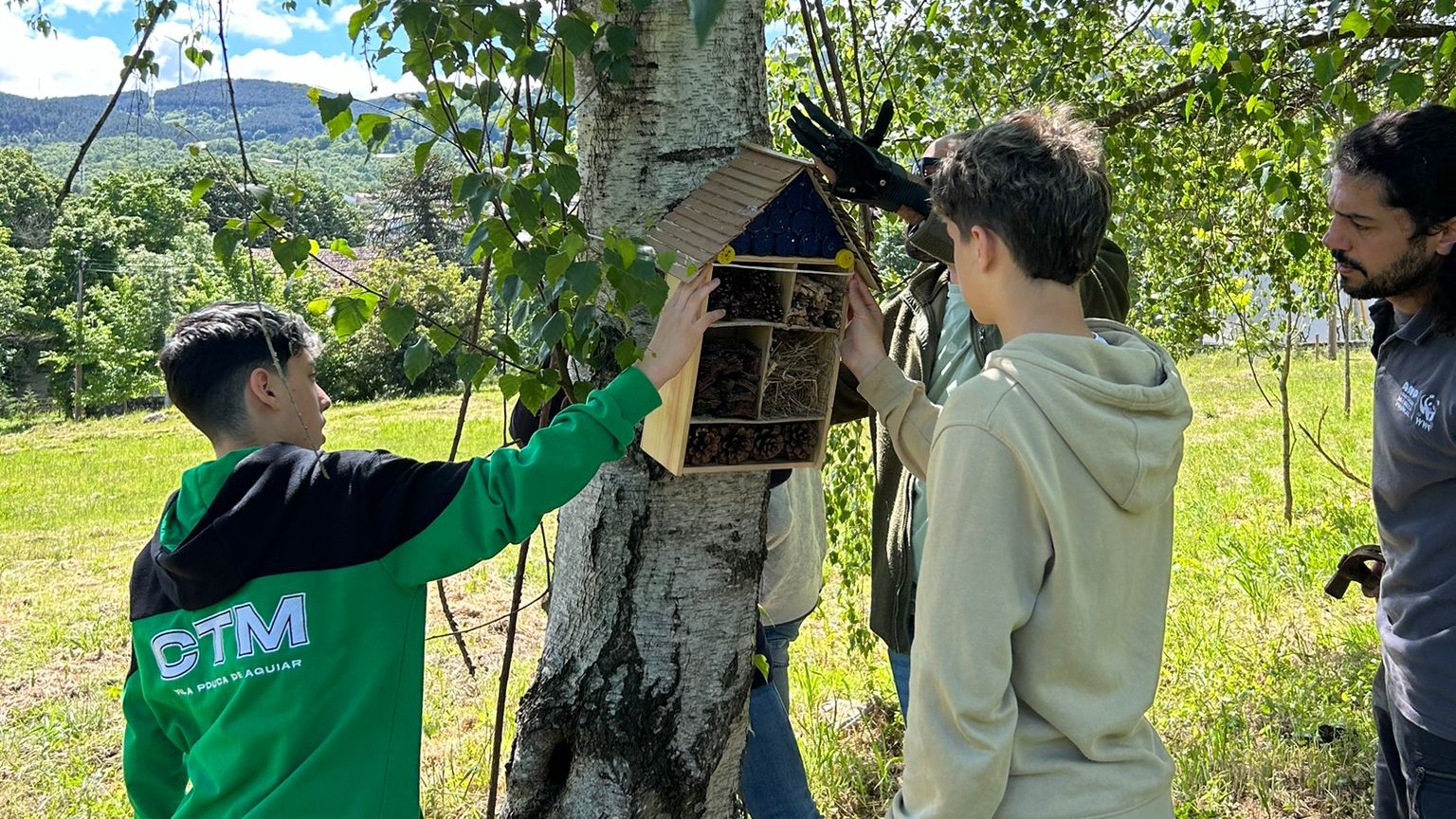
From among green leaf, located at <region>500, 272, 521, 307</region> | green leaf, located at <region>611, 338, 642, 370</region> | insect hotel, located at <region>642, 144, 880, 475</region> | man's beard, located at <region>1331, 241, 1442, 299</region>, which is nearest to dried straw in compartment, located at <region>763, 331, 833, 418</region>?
insect hotel, located at <region>642, 144, 880, 475</region>

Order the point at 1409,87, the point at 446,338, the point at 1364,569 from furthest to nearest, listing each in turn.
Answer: the point at 1364,569 → the point at 1409,87 → the point at 446,338

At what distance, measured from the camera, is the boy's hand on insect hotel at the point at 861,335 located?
1.99m

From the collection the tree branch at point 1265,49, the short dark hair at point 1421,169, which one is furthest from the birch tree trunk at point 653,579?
the tree branch at point 1265,49

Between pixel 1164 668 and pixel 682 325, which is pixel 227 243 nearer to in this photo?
pixel 682 325

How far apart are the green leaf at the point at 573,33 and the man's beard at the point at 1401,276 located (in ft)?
5.14

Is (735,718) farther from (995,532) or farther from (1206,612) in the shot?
(1206,612)

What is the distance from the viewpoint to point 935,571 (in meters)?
1.38

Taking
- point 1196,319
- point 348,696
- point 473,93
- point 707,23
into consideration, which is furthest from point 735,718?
point 1196,319

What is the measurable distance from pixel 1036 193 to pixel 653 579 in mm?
998

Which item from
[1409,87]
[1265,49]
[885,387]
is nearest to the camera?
[885,387]

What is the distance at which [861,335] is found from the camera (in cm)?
200

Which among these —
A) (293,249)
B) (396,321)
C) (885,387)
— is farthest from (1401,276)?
(293,249)

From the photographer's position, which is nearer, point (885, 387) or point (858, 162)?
point (885, 387)

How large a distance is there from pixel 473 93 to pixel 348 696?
989mm
